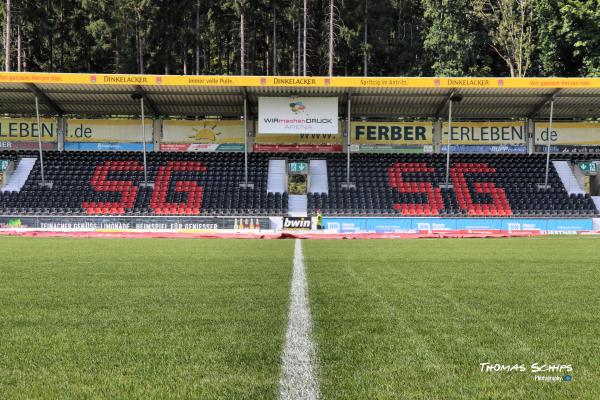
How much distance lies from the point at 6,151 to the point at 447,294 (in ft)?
109

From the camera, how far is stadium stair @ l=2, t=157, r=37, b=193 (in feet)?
95.8

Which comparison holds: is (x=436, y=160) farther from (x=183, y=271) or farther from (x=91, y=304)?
(x=91, y=304)

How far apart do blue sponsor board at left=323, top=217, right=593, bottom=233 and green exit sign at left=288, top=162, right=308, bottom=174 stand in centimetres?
576

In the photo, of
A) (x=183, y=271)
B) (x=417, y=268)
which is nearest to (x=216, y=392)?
(x=183, y=271)

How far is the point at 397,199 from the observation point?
95.6 ft

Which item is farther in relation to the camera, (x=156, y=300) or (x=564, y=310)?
(x=156, y=300)

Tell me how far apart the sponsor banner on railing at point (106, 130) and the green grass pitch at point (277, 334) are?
85.2ft

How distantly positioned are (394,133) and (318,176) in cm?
594

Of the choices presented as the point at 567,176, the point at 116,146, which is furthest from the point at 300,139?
the point at 567,176

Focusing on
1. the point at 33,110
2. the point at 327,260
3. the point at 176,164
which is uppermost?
the point at 33,110

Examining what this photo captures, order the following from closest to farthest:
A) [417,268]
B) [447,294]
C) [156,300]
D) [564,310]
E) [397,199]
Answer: [564,310] < [156,300] < [447,294] < [417,268] < [397,199]

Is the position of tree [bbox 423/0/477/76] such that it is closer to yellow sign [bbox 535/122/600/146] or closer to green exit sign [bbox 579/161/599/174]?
yellow sign [bbox 535/122/600/146]

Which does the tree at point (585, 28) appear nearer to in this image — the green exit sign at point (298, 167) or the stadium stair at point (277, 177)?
the green exit sign at point (298, 167)

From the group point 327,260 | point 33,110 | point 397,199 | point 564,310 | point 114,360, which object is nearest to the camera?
point 114,360
